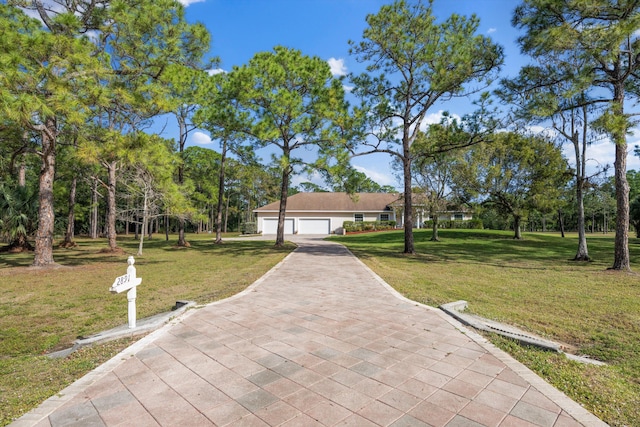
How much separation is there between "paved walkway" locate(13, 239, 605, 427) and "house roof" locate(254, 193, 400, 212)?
32.7 m

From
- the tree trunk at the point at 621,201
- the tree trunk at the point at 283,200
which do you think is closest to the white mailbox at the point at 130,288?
the tree trunk at the point at 283,200

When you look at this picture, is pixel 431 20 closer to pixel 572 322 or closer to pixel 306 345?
pixel 572 322

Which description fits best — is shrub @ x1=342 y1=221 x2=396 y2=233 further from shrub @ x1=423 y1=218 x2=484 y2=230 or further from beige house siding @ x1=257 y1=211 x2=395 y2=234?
shrub @ x1=423 y1=218 x2=484 y2=230

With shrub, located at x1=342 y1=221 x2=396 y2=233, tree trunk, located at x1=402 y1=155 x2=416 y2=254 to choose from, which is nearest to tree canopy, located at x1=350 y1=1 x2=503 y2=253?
tree trunk, located at x1=402 y1=155 x2=416 y2=254

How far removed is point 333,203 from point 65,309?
110ft

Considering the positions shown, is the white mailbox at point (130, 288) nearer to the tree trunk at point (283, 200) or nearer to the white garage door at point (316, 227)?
the tree trunk at point (283, 200)

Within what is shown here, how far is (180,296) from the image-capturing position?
23.7 feet

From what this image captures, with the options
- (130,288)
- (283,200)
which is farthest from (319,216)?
(130,288)

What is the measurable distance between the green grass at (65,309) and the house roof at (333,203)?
26.1 metres

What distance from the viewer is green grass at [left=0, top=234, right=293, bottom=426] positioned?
319 cm

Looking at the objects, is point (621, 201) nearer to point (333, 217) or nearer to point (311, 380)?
point (311, 380)

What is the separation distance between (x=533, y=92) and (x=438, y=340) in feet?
39.4

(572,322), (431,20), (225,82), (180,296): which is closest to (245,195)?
(225,82)

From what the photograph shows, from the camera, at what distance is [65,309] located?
251 inches
